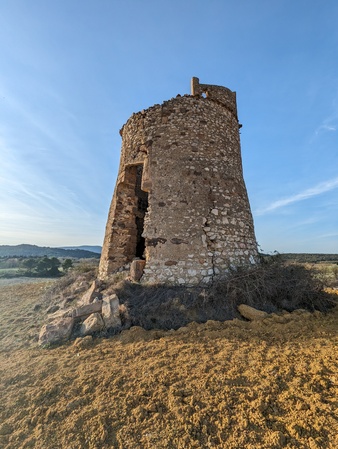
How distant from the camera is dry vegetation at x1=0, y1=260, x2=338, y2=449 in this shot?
6.53 feet

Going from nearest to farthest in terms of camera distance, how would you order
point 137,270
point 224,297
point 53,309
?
point 224,297, point 137,270, point 53,309

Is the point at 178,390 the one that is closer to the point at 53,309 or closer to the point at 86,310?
the point at 86,310

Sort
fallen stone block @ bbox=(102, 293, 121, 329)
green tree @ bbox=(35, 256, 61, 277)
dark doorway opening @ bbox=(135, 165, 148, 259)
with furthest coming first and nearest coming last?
1. green tree @ bbox=(35, 256, 61, 277)
2. dark doorway opening @ bbox=(135, 165, 148, 259)
3. fallen stone block @ bbox=(102, 293, 121, 329)

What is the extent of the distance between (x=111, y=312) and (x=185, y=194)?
11.5 feet

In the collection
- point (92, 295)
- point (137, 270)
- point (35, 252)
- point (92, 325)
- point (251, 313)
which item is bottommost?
point (92, 325)

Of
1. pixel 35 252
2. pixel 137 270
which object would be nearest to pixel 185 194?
pixel 137 270

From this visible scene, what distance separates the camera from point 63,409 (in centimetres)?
235

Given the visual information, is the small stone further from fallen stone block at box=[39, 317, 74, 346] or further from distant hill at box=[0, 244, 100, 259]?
distant hill at box=[0, 244, 100, 259]

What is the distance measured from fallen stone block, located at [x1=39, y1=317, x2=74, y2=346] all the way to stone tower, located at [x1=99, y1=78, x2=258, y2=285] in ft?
6.78

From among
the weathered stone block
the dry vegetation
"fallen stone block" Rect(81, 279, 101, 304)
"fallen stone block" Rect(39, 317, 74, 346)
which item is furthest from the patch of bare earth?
the weathered stone block

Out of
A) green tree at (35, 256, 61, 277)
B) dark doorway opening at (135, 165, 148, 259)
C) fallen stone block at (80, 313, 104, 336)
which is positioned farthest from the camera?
green tree at (35, 256, 61, 277)

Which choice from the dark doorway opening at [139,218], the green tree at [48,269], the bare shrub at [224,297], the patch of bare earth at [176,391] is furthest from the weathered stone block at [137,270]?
the green tree at [48,269]

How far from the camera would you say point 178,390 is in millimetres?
2482

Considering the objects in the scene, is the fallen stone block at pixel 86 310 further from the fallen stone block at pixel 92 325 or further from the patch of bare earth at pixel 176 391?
the patch of bare earth at pixel 176 391
